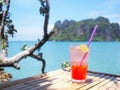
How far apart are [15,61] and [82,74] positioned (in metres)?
0.83

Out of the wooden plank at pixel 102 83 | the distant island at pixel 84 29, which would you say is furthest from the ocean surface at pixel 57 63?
the distant island at pixel 84 29

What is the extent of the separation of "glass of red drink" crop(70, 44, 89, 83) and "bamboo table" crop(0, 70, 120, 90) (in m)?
0.08

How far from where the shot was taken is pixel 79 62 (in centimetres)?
290

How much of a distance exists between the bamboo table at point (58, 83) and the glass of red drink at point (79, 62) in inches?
3.2

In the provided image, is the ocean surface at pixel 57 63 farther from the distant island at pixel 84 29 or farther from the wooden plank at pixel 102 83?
the distant island at pixel 84 29

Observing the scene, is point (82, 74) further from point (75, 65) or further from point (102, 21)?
point (102, 21)

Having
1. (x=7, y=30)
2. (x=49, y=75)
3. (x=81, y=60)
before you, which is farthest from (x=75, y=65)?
(x=7, y=30)

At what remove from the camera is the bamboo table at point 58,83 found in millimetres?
2658

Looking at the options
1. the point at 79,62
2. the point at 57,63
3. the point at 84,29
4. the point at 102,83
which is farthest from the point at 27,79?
the point at 84,29

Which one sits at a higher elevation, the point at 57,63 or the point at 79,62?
the point at 79,62

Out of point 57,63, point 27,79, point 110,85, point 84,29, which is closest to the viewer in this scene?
point 110,85

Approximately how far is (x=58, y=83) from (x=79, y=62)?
30 cm

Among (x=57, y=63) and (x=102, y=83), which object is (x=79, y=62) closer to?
(x=102, y=83)

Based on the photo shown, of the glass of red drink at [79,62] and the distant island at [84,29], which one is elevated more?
the distant island at [84,29]
